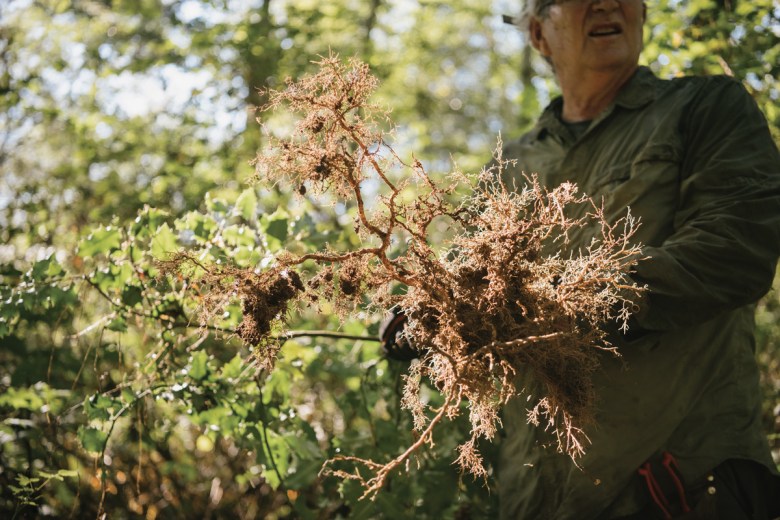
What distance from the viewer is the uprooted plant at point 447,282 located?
4.83 feet

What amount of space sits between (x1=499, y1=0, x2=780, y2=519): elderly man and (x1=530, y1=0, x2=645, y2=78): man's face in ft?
0.69

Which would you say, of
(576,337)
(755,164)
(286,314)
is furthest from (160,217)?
(755,164)

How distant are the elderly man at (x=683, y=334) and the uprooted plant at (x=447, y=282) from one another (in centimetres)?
14

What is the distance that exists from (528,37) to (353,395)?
1703mm

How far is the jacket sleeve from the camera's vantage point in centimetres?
157

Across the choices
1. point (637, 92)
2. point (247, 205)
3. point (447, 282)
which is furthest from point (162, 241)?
point (637, 92)

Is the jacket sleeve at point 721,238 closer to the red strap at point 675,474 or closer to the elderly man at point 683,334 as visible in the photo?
the elderly man at point 683,334

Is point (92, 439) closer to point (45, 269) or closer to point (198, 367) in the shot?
point (198, 367)

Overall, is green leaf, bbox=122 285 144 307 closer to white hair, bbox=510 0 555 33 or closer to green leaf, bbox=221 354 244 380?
green leaf, bbox=221 354 244 380

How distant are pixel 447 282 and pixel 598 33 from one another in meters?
1.26

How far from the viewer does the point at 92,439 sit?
6.67ft

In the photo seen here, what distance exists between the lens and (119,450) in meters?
3.70

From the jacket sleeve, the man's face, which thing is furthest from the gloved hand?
the man's face

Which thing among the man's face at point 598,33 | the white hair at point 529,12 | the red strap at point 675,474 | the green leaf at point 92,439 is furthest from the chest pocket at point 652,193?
the green leaf at point 92,439
